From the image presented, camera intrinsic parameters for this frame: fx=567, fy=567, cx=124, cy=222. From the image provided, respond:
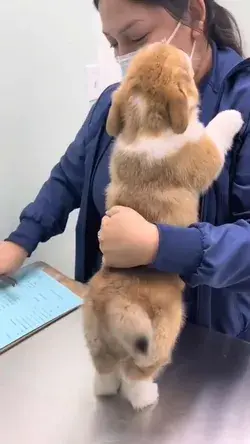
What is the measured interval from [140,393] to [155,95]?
0.41 metres

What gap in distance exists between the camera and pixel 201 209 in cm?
87

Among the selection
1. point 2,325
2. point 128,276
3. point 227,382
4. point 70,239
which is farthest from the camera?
point 70,239

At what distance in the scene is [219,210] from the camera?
897mm

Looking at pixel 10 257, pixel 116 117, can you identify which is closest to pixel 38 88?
pixel 10 257

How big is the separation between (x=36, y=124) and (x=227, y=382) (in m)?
0.87

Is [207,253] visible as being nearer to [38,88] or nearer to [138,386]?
[138,386]

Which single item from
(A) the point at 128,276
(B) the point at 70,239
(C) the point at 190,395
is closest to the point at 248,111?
(A) the point at 128,276

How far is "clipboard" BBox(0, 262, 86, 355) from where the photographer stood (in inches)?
39.1

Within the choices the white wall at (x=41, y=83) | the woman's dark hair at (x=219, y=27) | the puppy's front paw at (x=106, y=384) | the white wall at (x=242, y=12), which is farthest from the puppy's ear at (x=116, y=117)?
the white wall at (x=242, y=12)

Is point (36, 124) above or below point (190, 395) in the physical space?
above

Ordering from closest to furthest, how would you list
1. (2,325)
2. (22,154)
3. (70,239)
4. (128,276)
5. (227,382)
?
(128,276) < (227,382) < (2,325) < (22,154) < (70,239)

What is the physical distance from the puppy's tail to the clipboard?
12.5 inches

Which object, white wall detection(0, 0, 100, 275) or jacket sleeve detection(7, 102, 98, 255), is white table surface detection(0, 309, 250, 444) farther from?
white wall detection(0, 0, 100, 275)

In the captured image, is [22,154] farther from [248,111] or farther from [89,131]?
[248,111]
